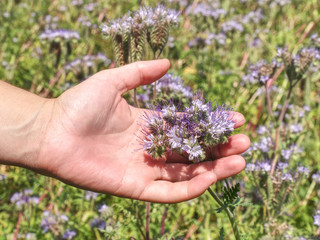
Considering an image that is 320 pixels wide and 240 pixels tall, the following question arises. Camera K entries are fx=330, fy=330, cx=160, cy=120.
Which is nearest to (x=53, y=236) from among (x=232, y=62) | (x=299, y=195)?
(x=299, y=195)

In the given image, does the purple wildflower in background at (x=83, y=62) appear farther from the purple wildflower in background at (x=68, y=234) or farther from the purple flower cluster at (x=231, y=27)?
the purple wildflower in background at (x=68, y=234)

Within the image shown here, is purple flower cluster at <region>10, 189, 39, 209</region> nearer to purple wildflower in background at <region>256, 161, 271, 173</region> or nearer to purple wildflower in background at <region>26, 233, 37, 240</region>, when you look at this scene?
purple wildflower in background at <region>26, 233, 37, 240</region>

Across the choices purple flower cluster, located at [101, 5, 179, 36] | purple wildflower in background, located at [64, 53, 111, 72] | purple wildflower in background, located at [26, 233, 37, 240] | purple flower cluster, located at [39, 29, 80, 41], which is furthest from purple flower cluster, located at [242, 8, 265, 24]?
purple wildflower in background, located at [26, 233, 37, 240]

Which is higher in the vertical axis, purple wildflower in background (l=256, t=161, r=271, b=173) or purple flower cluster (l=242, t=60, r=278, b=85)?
purple flower cluster (l=242, t=60, r=278, b=85)

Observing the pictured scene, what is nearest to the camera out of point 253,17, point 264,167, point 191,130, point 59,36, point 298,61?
point 191,130

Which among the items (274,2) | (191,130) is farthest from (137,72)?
(274,2)

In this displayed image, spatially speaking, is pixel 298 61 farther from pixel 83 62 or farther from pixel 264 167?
pixel 83 62

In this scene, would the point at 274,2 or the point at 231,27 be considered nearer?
the point at 231,27
